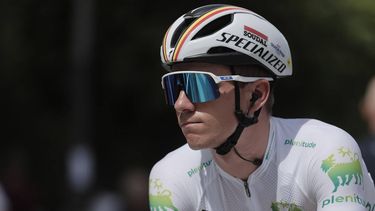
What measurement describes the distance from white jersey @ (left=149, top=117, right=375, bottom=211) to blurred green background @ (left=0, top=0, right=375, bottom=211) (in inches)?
314

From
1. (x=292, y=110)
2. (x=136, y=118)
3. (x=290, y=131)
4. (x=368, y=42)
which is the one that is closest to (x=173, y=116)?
(x=136, y=118)

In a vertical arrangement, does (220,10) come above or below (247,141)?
above

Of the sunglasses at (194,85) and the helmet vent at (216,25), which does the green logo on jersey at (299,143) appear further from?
the helmet vent at (216,25)

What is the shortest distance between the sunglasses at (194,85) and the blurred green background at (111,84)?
824cm

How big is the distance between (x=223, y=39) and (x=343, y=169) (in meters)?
0.80

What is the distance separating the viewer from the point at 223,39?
4.86 metres

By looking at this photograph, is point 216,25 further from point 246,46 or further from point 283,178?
point 283,178

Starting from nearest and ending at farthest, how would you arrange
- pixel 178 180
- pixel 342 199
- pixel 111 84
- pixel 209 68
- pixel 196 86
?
pixel 342 199 < pixel 196 86 < pixel 209 68 < pixel 178 180 < pixel 111 84

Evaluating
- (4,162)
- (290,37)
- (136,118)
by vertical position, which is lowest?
(4,162)

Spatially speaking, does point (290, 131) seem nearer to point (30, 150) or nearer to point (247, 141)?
point (247, 141)

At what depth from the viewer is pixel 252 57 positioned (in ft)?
16.0

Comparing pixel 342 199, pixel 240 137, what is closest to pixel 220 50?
pixel 240 137

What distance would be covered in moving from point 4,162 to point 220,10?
16603 mm

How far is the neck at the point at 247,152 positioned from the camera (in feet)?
16.5
